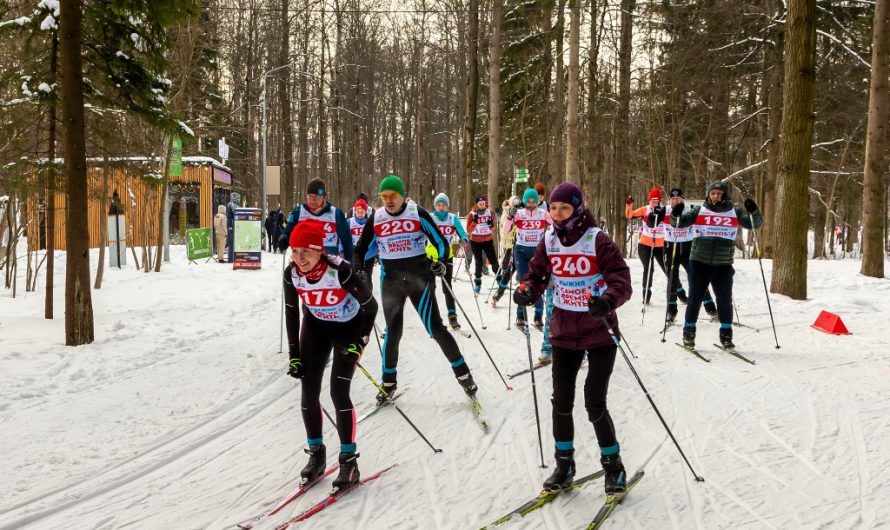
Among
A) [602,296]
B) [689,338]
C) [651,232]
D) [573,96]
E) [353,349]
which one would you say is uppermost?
[573,96]

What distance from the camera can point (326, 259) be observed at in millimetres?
4242

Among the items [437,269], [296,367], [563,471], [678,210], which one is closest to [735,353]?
[678,210]

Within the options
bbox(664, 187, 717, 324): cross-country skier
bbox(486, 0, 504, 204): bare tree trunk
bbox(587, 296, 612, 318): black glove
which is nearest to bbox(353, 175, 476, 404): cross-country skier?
bbox(587, 296, 612, 318): black glove

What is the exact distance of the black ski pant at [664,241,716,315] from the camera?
989cm

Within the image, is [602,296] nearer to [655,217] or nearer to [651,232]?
[655,217]

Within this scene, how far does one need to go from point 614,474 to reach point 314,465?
2.03 m

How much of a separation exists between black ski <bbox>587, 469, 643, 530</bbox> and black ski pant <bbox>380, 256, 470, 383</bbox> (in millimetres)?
2320

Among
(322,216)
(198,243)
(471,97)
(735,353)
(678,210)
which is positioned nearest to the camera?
(322,216)

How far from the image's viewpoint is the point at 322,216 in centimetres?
754

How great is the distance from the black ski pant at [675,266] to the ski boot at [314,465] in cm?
672

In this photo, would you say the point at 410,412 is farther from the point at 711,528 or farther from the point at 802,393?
the point at 802,393

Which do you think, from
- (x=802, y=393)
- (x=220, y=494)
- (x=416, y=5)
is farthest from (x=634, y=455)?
(x=416, y=5)

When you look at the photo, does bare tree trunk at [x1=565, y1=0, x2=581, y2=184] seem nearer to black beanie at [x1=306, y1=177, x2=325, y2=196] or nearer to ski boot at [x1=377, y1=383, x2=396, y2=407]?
black beanie at [x1=306, y1=177, x2=325, y2=196]

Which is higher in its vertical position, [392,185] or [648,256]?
[392,185]
